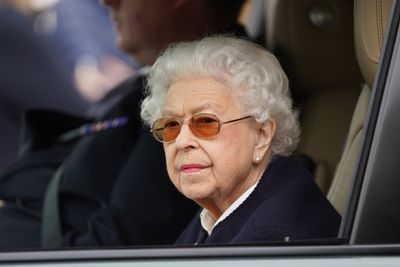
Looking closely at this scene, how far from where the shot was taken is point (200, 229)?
2900mm

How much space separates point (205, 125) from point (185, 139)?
54mm

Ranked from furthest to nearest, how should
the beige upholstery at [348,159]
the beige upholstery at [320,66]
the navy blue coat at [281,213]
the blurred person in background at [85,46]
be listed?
the blurred person in background at [85,46]
the beige upholstery at [320,66]
the beige upholstery at [348,159]
the navy blue coat at [281,213]

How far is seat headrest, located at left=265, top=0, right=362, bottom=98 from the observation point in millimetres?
3488

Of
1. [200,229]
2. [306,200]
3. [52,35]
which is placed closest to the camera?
[306,200]

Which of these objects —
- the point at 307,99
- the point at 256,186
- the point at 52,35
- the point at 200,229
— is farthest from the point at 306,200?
the point at 52,35

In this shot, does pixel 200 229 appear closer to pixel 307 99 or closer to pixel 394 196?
pixel 394 196

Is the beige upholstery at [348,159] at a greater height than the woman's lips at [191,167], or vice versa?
the woman's lips at [191,167]

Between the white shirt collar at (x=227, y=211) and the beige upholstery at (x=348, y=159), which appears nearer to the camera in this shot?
the white shirt collar at (x=227, y=211)

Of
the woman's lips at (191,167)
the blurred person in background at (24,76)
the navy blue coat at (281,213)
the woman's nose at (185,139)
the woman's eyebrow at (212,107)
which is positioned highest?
the woman's eyebrow at (212,107)

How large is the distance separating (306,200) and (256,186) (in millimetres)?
129

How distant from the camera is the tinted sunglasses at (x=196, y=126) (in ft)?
8.75

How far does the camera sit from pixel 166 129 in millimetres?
2750

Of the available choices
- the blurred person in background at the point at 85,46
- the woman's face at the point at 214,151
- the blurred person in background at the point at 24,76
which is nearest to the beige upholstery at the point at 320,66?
the woman's face at the point at 214,151

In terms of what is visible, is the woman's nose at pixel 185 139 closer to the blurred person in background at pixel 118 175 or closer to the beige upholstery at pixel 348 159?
the beige upholstery at pixel 348 159
